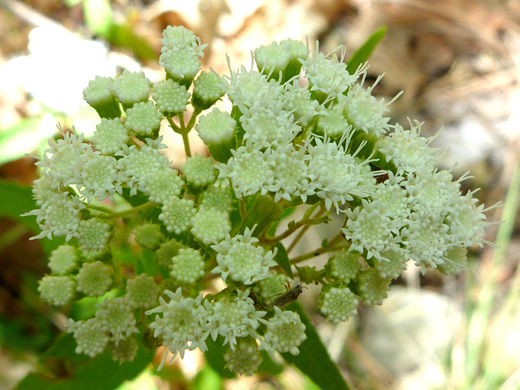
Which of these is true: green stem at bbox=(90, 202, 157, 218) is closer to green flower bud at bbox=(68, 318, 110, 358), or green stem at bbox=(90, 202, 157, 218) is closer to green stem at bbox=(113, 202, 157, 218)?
green stem at bbox=(113, 202, 157, 218)

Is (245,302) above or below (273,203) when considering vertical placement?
below

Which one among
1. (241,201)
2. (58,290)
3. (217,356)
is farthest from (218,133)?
(217,356)

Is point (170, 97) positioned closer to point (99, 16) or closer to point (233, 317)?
point (233, 317)

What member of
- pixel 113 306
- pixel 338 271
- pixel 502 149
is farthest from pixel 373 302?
pixel 502 149

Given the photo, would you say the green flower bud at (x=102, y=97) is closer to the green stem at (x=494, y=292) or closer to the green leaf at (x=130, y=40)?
the green leaf at (x=130, y=40)

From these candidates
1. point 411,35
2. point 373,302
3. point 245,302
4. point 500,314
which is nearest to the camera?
point 245,302

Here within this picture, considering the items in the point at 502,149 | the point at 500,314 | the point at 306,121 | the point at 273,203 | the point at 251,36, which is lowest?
the point at 500,314

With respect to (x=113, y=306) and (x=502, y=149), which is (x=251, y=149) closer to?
(x=113, y=306)
